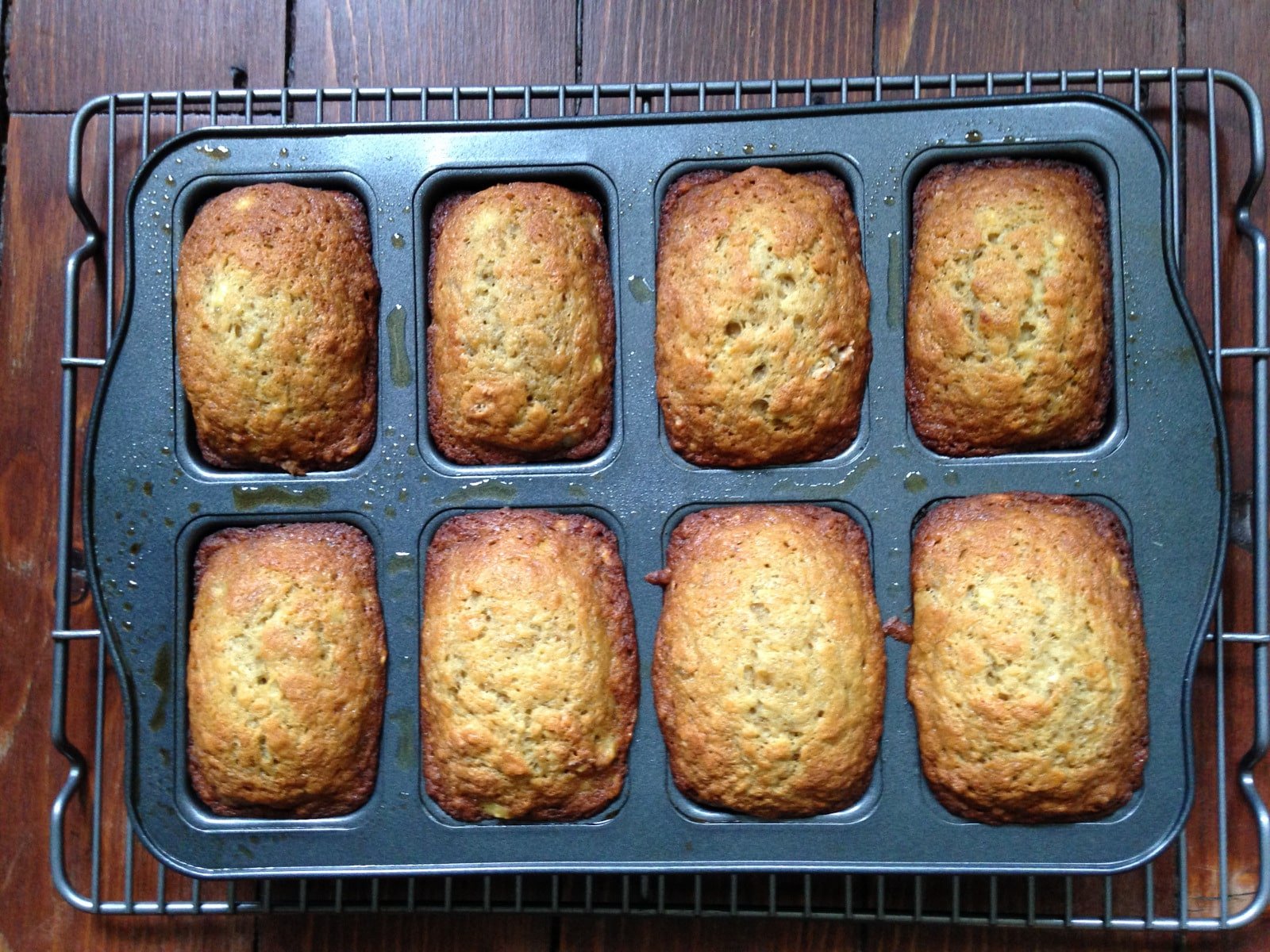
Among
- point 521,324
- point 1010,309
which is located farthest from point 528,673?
point 1010,309

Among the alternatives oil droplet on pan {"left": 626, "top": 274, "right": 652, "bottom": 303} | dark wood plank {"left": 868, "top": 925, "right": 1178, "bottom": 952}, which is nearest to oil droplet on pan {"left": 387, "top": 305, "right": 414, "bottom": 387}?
oil droplet on pan {"left": 626, "top": 274, "right": 652, "bottom": 303}

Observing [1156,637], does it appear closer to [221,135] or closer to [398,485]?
[398,485]

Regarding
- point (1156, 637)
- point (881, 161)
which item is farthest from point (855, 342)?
point (1156, 637)

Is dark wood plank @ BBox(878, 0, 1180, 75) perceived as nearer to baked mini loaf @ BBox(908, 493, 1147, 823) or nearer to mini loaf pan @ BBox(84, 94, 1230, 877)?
mini loaf pan @ BBox(84, 94, 1230, 877)

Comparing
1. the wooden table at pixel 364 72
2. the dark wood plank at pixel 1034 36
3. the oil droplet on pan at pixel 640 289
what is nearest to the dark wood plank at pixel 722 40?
the wooden table at pixel 364 72

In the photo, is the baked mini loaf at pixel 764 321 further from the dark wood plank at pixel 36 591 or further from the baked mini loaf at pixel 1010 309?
the dark wood plank at pixel 36 591
